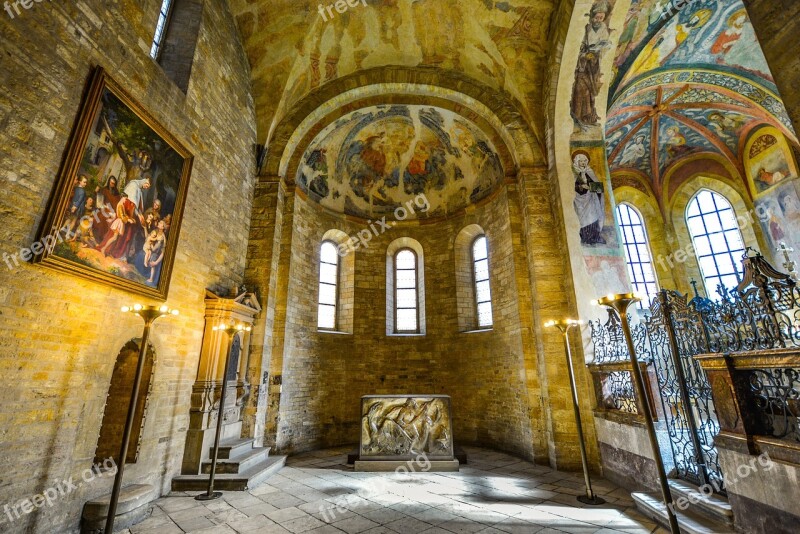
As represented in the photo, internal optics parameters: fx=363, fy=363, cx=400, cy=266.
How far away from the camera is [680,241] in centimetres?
1496

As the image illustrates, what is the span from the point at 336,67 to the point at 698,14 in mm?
9260

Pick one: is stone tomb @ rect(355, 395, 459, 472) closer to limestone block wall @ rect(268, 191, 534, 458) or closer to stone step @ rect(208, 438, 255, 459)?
limestone block wall @ rect(268, 191, 534, 458)

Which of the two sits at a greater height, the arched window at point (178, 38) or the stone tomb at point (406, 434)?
the arched window at point (178, 38)

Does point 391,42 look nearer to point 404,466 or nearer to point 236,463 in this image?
point 404,466

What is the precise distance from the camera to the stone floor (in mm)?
4625

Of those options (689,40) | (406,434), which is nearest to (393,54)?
(689,40)

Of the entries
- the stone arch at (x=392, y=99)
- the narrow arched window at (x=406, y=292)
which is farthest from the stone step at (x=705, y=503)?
the narrow arched window at (x=406, y=292)

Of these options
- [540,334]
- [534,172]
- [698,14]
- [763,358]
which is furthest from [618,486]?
[698,14]

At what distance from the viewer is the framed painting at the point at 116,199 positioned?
4.53 m

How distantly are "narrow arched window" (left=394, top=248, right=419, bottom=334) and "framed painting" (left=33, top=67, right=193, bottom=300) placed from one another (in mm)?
7575

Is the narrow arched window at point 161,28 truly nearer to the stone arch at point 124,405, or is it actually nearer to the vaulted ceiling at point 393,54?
the vaulted ceiling at point 393,54

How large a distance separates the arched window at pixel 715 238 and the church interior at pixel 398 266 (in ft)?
0.36

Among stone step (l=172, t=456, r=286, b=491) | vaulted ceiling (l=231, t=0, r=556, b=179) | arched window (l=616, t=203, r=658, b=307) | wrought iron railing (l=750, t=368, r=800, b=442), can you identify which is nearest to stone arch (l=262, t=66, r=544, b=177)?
vaulted ceiling (l=231, t=0, r=556, b=179)

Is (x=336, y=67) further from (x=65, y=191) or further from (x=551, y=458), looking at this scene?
(x=551, y=458)
